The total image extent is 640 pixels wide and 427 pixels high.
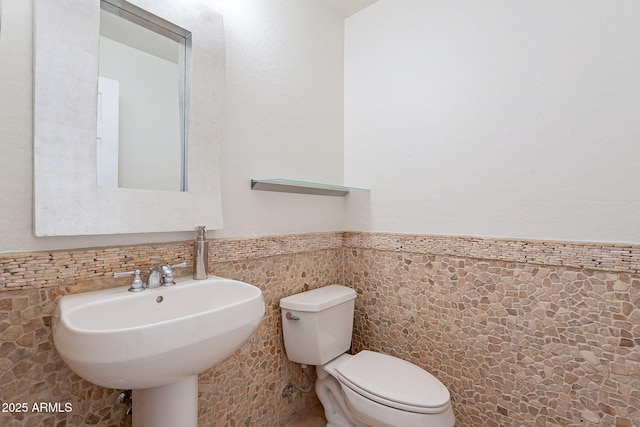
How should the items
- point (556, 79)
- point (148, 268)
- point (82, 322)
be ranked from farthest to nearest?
point (556, 79), point (148, 268), point (82, 322)

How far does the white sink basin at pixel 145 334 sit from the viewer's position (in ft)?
2.26

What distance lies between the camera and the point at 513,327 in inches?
52.9

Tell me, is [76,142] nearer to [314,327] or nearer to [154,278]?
[154,278]

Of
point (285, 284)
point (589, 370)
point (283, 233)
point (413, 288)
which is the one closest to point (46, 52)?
point (283, 233)

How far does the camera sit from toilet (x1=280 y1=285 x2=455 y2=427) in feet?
3.81

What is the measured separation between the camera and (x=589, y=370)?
1.18 metres

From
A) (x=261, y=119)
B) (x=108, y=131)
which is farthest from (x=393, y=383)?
(x=108, y=131)

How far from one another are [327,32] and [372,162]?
0.88 meters

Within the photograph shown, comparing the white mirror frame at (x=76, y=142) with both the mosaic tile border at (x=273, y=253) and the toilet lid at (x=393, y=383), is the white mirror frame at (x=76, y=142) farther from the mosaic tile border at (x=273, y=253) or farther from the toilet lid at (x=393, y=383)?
the toilet lid at (x=393, y=383)

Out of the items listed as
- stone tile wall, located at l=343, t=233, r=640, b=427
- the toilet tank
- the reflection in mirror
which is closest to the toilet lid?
the toilet tank

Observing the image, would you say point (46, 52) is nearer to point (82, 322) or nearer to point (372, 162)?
point (82, 322)

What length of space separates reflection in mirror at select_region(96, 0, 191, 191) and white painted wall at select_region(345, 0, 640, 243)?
3.59 feet

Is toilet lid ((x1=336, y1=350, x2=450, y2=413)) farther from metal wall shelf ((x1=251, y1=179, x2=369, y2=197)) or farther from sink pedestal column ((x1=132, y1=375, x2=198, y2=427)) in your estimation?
metal wall shelf ((x1=251, y1=179, x2=369, y2=197))

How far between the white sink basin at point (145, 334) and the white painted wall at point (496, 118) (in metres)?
1.11
